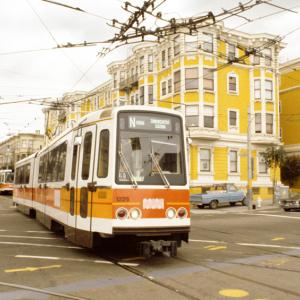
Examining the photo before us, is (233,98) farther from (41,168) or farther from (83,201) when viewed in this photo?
(83,201)

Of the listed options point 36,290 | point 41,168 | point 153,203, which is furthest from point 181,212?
point 41,168

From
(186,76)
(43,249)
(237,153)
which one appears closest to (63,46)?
(43,249)

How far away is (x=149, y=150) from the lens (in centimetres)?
922

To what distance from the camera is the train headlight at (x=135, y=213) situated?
8.77 meters

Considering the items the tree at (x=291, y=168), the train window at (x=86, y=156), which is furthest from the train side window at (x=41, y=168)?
the tree at (x=291, y=168)

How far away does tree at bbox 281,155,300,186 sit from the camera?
137 feet

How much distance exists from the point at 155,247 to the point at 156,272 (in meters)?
0.57

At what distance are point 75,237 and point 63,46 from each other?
20.4 feet

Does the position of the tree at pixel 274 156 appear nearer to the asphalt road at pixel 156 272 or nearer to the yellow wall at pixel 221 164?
the yellow wall at pixel 221 164

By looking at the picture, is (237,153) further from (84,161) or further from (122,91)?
(84,161)

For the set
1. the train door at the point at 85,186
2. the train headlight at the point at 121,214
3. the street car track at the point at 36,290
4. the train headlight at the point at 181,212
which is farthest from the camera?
the train door at the point at 85,186

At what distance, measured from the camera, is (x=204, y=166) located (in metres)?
37.0

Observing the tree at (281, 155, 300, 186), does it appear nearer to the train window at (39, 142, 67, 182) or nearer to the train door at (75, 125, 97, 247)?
the train window at (39, 142, 67, 182)

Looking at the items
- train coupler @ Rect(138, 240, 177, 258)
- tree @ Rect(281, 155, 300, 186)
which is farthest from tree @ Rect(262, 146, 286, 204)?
train coupler @ Rect(138, 240, 177, 258)
